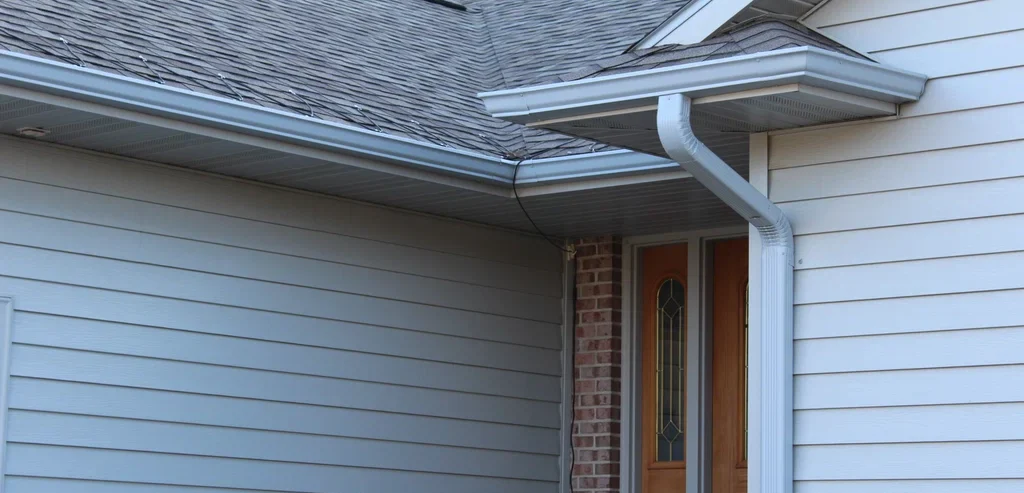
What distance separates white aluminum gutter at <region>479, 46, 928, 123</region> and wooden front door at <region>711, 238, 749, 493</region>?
9.71 feet

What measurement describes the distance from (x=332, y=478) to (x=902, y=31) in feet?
11.7

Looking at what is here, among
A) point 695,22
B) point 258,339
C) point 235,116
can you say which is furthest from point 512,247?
point 695,22

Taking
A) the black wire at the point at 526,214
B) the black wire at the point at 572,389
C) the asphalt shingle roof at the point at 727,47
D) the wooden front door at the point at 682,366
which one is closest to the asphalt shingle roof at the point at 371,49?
the asphalt shingle roof at the point at 727,47

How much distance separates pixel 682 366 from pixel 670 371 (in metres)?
0.08

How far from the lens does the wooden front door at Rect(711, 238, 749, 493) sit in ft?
25.8

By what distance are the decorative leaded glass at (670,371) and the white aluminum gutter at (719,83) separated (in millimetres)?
3141

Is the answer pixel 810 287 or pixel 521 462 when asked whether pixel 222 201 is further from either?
pixel 810 287

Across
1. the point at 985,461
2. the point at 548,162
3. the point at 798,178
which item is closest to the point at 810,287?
the point at 798,178

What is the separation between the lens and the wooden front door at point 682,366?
7887mm

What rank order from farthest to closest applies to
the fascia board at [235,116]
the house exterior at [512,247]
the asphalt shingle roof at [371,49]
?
1. the asphalt shingle roof at [371,49]
2. the fascia board at [235,116]
3. the house exterior at [512,247]

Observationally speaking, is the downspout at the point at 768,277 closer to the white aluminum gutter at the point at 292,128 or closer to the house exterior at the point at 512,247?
the house exterior at the point at 512,247

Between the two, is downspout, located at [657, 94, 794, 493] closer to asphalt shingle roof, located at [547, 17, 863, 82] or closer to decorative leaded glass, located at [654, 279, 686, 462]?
asphalt shingle roof, located at [547, 17, 863, 82]

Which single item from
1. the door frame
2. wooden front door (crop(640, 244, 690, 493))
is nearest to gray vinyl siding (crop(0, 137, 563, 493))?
the door frame

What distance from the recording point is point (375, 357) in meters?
7.41
